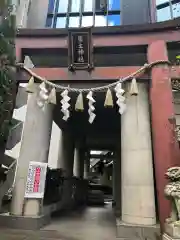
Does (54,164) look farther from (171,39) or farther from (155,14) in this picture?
(155,14)

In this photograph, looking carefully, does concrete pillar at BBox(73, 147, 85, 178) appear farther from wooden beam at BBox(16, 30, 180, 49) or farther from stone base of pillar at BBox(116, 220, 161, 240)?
stone base of pillar at BBox(116, 220, 161, 240)

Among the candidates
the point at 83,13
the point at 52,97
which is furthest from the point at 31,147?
the point at 83,13

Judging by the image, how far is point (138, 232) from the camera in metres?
6.04

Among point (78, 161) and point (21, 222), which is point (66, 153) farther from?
point (21, 222)

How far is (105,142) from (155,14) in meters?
8.43

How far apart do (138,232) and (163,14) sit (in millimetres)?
11735

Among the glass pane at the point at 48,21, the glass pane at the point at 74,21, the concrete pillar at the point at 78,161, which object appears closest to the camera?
the glass pane at the point at 74,21

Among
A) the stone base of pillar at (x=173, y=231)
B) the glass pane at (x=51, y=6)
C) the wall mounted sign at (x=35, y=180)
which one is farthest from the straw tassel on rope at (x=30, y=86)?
the glass pane at (x=51, y=6)

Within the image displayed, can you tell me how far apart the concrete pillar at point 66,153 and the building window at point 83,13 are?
6798mm

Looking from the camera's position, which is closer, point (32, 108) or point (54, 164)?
point (32, 108)

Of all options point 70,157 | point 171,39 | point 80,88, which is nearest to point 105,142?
point 70,157

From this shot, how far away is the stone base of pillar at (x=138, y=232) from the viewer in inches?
236

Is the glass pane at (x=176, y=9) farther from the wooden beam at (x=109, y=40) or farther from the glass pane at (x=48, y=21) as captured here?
the glass pane at (x=48, y=21)

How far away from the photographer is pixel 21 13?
1217 centimetres
